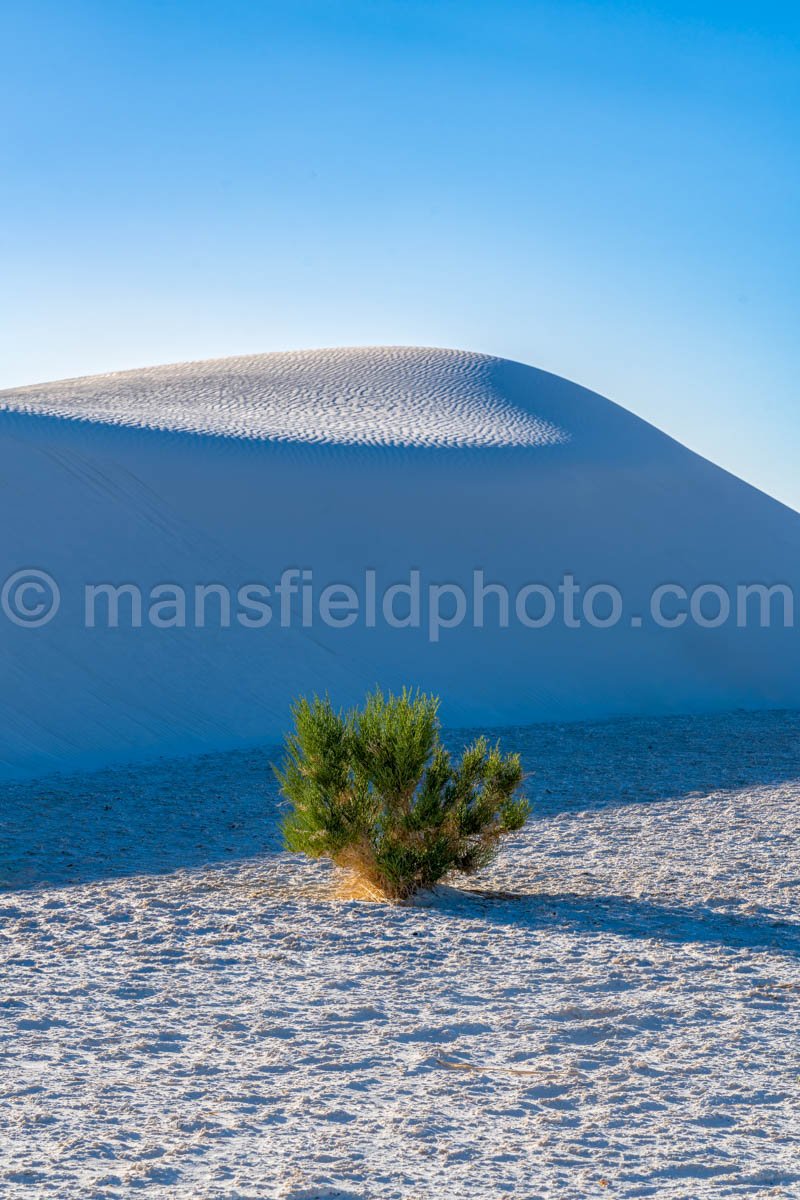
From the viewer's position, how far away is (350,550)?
1744 centimetres

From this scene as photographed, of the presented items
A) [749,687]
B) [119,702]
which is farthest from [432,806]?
[749,687]

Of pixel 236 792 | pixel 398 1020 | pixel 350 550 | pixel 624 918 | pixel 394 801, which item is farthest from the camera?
pixel 350 550

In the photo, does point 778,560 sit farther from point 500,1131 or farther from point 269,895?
point 500,1131

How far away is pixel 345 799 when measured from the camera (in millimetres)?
6840

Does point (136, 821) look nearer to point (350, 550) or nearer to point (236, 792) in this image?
point (236, 792)

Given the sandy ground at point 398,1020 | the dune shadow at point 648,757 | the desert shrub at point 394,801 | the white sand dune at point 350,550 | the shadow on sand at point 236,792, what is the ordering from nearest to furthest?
the sandy ground at point 398,1020 → the desert shrub at point 394,801 → the shadow on sand at point 236,792 → the dune shadow at point 648,757 → the white sand dune at point 350,550

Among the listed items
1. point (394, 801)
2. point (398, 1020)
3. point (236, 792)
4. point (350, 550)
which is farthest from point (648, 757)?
point (398, 1020)

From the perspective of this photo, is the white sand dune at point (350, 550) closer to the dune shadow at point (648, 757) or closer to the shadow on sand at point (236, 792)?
the shadow on sand at point (236, 792)

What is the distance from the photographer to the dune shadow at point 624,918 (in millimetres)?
5988

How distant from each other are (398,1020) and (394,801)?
215cm

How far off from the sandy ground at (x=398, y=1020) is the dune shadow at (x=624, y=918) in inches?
0.8

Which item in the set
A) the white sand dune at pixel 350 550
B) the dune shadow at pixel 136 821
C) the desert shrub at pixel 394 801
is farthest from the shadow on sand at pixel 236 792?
the white sand dune at pixel 350 550

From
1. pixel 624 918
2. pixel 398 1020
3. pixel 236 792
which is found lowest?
pixel 398 1020

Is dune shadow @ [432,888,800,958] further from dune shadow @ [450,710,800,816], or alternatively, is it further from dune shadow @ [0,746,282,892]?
dune shadow @ [450,710,800,816]
